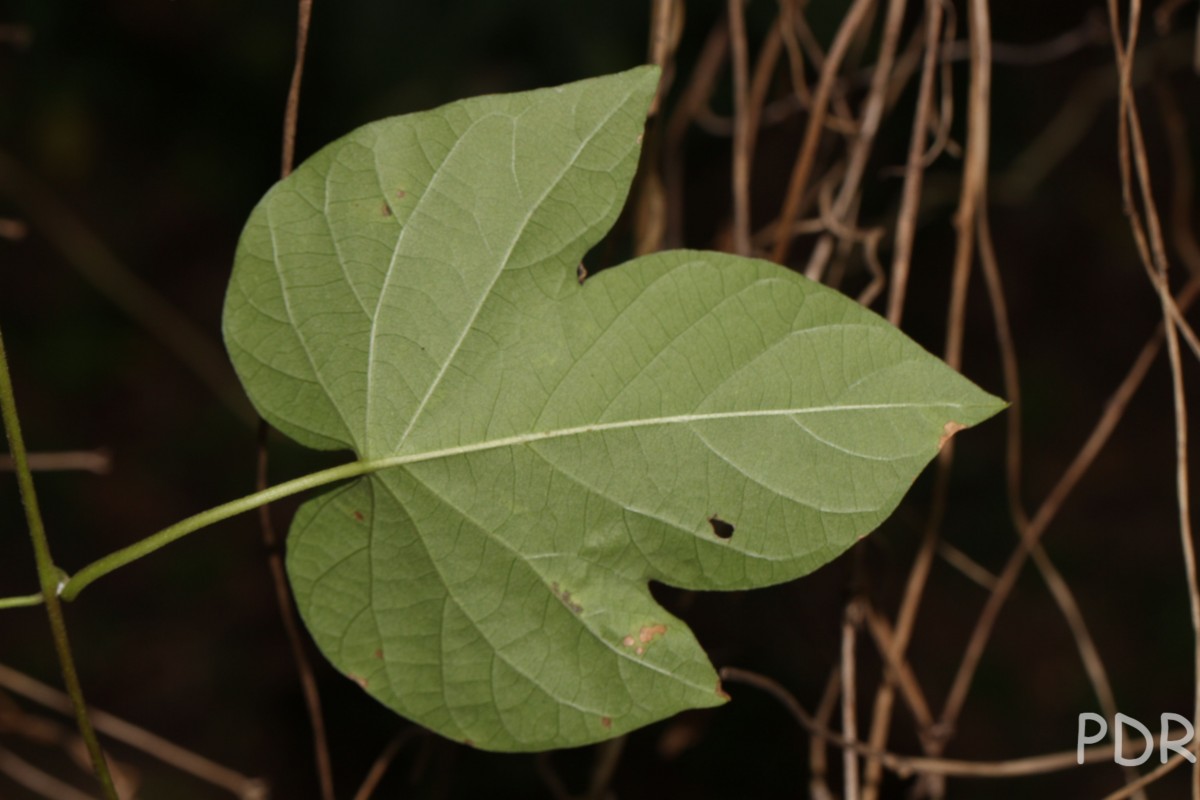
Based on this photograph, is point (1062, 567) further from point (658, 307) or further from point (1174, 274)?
point (658, 307)

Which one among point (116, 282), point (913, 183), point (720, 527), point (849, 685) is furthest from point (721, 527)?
point (116, 282)

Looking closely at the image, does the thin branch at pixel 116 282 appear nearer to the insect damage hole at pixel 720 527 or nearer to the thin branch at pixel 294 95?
the thin branch at pixel 294 95

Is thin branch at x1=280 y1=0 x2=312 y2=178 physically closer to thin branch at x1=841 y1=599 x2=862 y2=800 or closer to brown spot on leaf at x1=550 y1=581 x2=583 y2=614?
brown spot on leaf at x1=550 y1=581 x2=583 y2=614

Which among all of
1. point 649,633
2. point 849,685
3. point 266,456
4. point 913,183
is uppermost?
point 913,183

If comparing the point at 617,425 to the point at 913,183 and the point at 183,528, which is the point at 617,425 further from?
the point at 913,183

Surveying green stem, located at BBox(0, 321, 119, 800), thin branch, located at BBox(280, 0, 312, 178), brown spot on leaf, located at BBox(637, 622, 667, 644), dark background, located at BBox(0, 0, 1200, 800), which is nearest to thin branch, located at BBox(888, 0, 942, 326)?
brown spot on leaf, located at BBox(637, 622, 667, 644)
